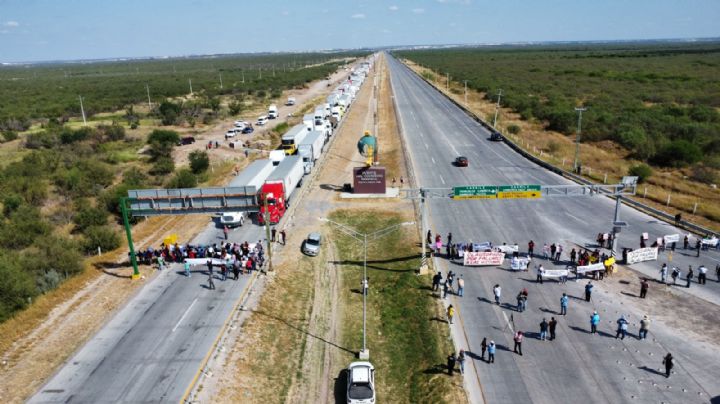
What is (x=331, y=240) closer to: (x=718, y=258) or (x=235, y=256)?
(x=235, y=256)

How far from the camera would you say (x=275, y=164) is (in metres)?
53.4

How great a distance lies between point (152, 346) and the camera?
82.5 feet

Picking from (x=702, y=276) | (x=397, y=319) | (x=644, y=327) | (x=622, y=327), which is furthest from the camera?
(x=702, y=276)

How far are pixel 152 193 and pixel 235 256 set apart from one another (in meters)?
7.20

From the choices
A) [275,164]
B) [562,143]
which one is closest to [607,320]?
[275,164]

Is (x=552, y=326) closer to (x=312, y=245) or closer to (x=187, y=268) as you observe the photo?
(x=312, y=245)

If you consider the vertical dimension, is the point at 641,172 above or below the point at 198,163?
below

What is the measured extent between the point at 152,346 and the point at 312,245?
15642 mm

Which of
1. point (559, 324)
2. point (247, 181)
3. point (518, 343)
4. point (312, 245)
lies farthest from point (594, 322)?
point (247, 181)

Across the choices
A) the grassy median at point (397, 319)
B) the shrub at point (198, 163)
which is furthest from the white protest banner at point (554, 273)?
the shrub at point (198, 163)

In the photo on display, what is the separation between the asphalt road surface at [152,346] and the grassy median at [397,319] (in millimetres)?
7963

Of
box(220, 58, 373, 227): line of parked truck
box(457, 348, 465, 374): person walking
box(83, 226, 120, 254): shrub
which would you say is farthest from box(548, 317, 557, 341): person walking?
box(83, 226, 120, 254): shrub

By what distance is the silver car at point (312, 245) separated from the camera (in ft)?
126

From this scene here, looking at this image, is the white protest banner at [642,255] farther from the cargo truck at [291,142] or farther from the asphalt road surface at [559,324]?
the cargo truck at [291,142]
